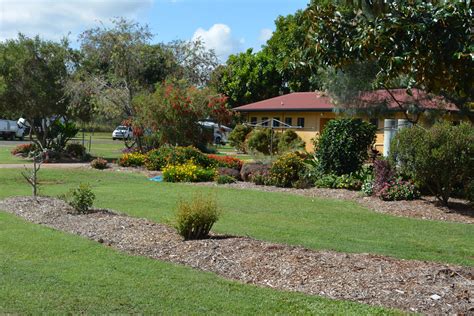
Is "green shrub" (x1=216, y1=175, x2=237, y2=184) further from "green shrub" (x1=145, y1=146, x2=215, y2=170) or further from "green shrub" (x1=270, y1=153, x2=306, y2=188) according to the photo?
"green shrub" (x1=145, y1=146, x2=215, y2=170)

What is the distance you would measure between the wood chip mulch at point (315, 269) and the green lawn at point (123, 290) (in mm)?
320

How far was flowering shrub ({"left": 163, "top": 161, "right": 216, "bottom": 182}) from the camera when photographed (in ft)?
69.0

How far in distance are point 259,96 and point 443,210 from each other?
41440mm

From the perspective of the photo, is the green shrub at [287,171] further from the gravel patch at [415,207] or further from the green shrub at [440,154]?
the green shrub at [440,154]

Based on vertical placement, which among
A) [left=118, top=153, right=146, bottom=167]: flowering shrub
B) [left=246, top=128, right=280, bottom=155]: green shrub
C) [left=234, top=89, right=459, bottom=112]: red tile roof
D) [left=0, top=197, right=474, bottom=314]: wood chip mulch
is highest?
[left=234, top=89, right=459, bottom=112]: red tile roof

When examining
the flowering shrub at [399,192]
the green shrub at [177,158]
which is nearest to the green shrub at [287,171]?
the flowering shrub at [399,192]

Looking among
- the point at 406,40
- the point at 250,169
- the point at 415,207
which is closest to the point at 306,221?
the point at 415,207

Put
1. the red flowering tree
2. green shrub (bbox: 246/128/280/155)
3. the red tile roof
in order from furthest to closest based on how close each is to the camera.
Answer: green shrub (bbox: 246/128/280/155)
the red flowering tree
the red tile roof

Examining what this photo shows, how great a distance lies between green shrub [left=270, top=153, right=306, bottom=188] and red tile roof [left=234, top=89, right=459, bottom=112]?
12.5 feet

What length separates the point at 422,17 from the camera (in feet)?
20.4

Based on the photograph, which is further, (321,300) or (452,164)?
(452,164)

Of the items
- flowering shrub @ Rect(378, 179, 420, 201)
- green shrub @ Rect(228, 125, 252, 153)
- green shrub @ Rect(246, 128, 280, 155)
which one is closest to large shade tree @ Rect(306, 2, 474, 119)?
flowering shrub @ Rect(378, 179, 420, 201)

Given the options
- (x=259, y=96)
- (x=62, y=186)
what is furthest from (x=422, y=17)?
(x=259, y=96)

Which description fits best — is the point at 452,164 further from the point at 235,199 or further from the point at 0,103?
the point at 0,103
